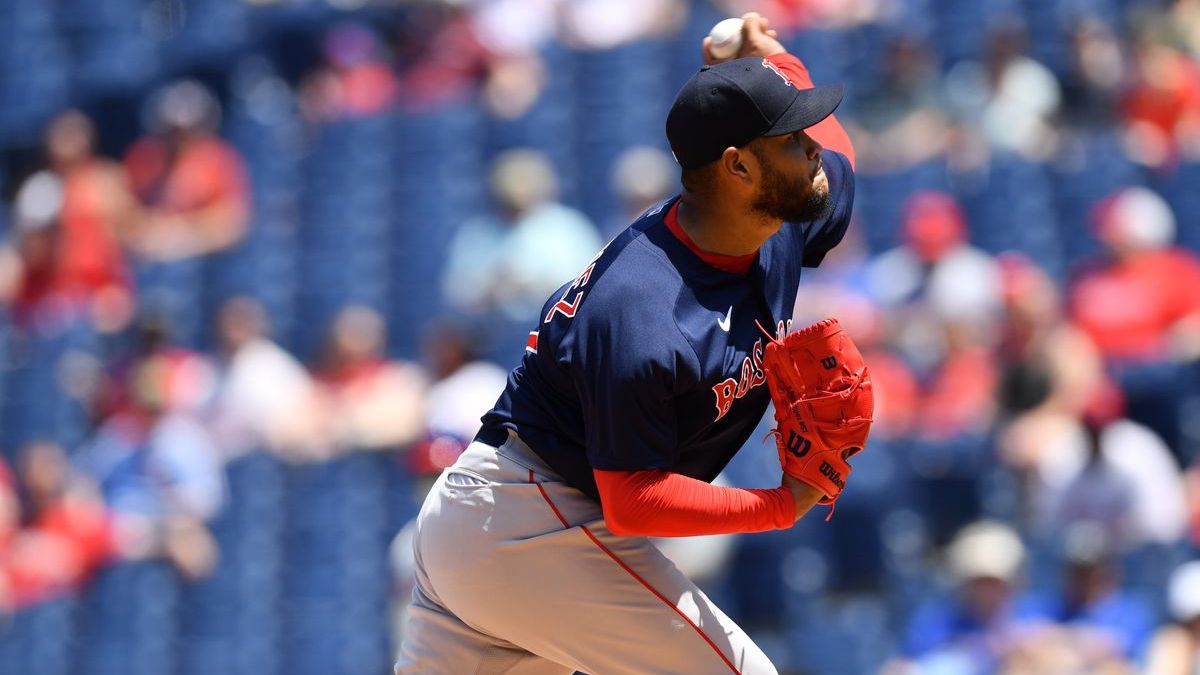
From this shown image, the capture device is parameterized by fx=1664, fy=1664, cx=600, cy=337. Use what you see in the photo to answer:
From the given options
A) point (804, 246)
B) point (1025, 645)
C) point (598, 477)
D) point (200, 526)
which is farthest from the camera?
point (200, 526)

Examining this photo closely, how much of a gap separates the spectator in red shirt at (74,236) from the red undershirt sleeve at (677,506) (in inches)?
228

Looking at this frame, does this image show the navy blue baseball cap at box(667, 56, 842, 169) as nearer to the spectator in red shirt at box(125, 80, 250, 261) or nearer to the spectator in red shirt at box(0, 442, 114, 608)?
the spectator in red shirt at box(0, 442, 114, 608)

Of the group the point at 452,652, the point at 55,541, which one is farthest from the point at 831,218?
the point at 55,541

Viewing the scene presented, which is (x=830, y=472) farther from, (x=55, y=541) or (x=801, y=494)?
(x=55, y=541)

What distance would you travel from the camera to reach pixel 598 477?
281cm

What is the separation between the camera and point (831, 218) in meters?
3.33

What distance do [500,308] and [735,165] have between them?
459 centimetres

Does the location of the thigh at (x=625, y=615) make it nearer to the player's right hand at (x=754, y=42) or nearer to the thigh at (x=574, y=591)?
the thigh at (x=574, y=591)

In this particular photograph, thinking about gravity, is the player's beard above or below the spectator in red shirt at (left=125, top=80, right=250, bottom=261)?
above

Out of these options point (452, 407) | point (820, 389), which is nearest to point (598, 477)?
point (820, 389)

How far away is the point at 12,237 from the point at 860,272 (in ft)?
14.9

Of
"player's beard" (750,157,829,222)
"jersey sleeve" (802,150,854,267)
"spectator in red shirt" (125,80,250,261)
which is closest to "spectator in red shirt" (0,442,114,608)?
"spectator in red shirt" (125,80,250,261)

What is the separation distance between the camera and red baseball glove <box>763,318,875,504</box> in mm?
2873

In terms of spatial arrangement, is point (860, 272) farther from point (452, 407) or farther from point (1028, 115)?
point (452, 407)
